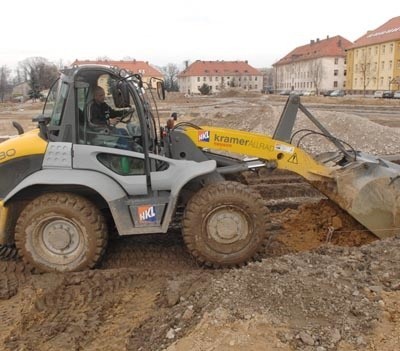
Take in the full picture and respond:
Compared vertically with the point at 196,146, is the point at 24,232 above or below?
below

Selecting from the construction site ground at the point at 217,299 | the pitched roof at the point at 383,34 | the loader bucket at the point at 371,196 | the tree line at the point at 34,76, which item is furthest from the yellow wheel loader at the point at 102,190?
the pitched roof at the point at 383,34

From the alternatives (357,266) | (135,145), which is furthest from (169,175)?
(357,266)

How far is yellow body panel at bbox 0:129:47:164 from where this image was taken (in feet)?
16.7

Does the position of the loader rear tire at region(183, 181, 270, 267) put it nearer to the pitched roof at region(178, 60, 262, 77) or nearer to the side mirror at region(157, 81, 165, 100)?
the side mirror at region(157, 81, 165, 100)

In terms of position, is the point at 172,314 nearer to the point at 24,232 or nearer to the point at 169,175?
the point at 169,175

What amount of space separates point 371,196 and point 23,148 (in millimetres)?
4025

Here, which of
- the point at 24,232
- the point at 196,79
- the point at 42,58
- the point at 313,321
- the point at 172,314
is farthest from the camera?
the point at 196,79

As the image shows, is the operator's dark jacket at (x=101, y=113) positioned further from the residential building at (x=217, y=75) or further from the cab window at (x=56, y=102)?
the residential building at (x=217, y=75)

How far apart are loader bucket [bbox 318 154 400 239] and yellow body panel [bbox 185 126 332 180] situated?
25cm

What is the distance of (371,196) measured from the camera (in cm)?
553

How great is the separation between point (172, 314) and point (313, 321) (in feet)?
3.91

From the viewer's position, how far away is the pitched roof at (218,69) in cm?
10019

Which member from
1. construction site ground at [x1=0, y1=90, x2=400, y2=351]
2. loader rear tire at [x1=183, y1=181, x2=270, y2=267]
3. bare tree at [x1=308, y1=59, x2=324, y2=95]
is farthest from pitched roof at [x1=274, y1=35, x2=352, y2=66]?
loader rear tire at [x1=183, y1=181, x2=270, y2=267]

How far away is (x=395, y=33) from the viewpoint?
212 ft
